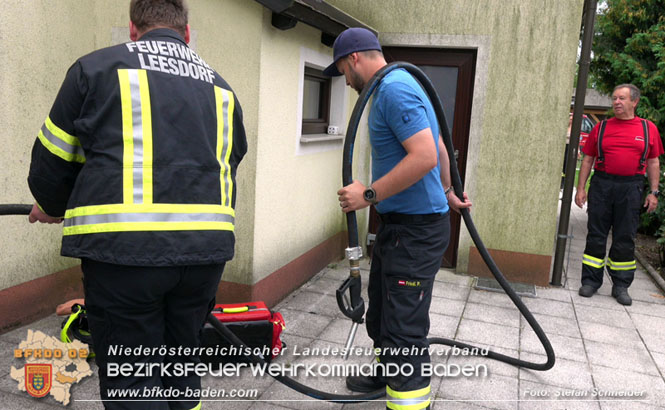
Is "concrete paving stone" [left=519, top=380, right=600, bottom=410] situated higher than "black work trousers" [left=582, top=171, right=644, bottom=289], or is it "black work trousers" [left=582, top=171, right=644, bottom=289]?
"black work trousers" [left=582, top=171, right=644, bottom=289]

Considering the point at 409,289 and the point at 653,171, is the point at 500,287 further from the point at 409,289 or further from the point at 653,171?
the point at 409,289

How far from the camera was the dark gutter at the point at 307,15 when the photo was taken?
3.75m

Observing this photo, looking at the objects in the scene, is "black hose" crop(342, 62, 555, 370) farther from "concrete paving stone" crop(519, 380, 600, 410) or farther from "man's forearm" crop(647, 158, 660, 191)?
"man's forearm" crop(647, 158, 660, 191)

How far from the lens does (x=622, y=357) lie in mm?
4078

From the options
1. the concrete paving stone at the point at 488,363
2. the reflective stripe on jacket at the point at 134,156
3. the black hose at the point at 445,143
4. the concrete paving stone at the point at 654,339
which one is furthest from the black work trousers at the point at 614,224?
the reflective stripe on jacket at the point at 134,156

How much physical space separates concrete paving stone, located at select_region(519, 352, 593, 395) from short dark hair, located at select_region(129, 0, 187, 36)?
3079mm

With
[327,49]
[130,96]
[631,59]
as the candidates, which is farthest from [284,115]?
[631,59]

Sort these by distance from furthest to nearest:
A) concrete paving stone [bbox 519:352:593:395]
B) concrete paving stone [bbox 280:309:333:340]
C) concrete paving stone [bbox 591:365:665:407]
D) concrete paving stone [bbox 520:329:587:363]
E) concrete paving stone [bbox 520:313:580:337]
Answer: concrete paving stone [bbox 520:313:580:337] → concrete paving stone [bbox 280:309:333:340] → concrete paving stone [bbox 520:329:587:363] → concrete paving stone [bbox 519:352:593:395] → concrete paving stone [bbox 591:365:665:407]

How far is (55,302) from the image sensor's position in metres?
4.23

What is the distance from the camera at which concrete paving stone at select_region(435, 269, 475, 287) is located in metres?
5.77

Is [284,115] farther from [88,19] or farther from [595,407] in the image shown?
[595,407]

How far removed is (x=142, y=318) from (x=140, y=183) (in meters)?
0.49

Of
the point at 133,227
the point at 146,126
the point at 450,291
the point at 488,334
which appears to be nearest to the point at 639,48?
→ the point at 450,291

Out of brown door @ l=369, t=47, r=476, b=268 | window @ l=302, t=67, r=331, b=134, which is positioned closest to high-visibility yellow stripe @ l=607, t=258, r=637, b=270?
brown door @ l=369, t=47, r=476, b=268
